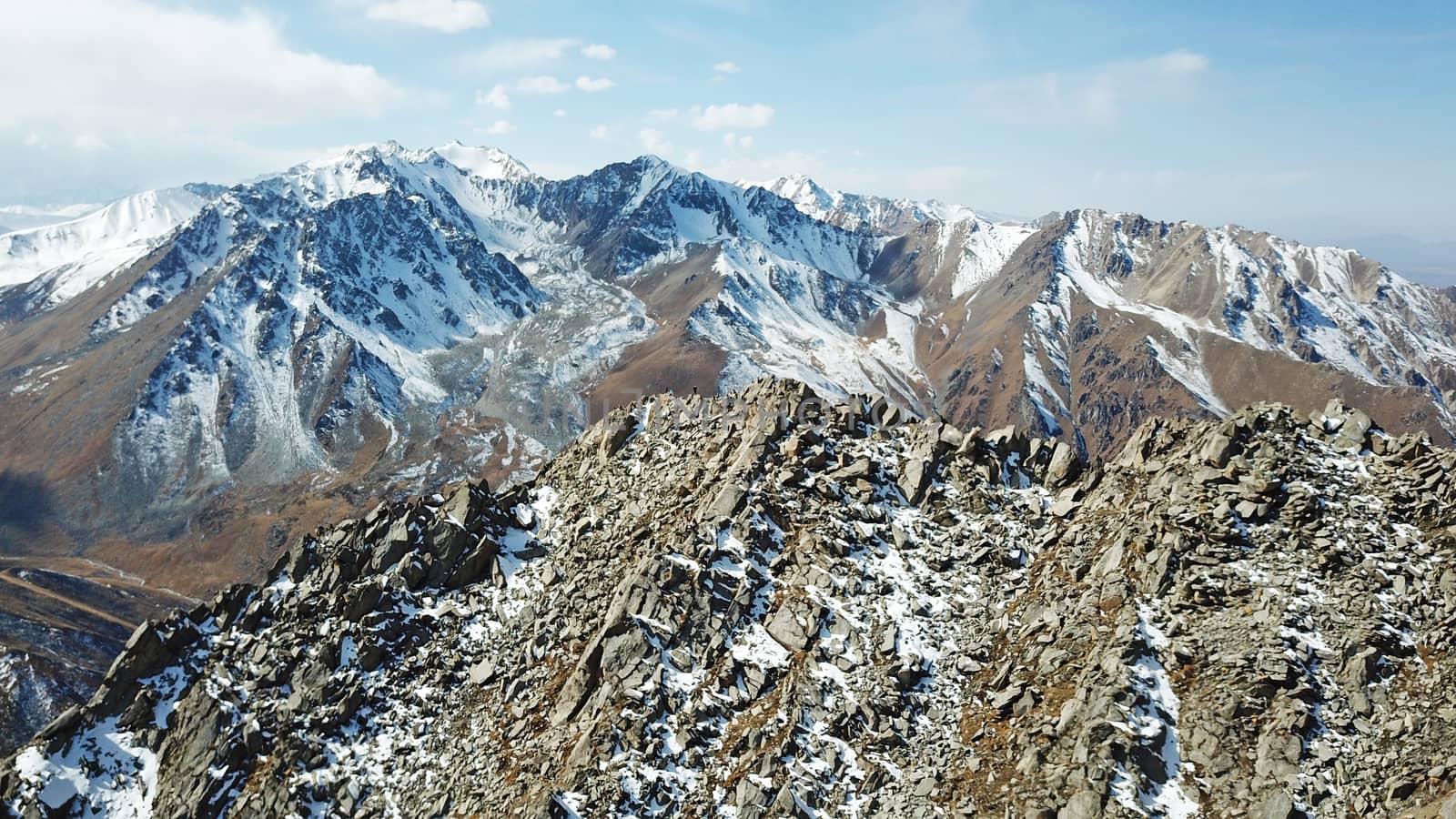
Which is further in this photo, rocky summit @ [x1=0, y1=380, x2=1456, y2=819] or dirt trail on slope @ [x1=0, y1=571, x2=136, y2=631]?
dirt trail on slope @ [x1=0, y1=571, x2=136, y2=631]

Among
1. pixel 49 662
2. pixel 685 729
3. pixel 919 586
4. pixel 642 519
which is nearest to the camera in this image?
pixel 685 729

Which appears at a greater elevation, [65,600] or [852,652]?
[852,652]

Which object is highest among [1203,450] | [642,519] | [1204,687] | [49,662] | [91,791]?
[1203,450]

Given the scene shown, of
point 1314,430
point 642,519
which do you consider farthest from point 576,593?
point 1314,430

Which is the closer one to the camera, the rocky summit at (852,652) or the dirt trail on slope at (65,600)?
the rocky summit at (852,652)

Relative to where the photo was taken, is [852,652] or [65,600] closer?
[852,652]

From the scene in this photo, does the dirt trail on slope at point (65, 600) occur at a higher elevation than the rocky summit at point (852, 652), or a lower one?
lower

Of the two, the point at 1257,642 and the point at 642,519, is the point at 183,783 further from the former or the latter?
the point at 1257,642

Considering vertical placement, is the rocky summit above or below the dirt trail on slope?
above
